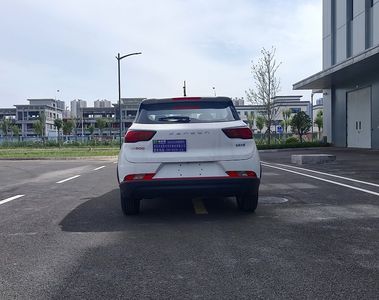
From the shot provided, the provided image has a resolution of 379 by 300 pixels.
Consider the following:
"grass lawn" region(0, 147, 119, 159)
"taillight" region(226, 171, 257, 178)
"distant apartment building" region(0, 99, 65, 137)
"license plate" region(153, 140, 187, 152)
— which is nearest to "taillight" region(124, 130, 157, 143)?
"license plate" region(153, 140, 187, 152)

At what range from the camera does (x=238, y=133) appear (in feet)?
20.2

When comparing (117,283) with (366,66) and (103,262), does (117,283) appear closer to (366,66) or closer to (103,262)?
(103,262)

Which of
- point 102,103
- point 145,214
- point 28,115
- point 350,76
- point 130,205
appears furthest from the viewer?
point 102,103

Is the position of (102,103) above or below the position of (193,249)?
above

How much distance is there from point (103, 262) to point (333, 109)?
111 ft

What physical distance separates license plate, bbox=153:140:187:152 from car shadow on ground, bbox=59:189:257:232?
0.70 metres

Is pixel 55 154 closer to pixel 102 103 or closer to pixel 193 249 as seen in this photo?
pixel 193 249

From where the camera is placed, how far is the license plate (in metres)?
6.02

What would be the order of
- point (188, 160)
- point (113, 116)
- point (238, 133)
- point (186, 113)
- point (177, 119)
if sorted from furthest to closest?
1. point (113, 116)
2. point (186, 113)
3. point (177, 119)
4. point (238, 133)
5. point (188, 160)

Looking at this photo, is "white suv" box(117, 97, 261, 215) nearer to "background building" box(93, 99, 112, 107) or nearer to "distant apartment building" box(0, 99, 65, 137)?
"distant apartment building" box(0, 99, 65, 137)

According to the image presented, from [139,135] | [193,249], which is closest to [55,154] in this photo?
[139,135]

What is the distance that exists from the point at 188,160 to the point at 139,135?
74 cm

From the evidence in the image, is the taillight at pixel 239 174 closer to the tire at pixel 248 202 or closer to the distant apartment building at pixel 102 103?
the tire at pixel 248 202

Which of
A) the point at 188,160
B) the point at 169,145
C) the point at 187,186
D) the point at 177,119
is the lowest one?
the point at 187,186
